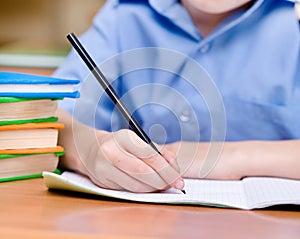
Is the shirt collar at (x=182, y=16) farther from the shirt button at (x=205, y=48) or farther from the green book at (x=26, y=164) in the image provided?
the green book at (x=26, y=164)

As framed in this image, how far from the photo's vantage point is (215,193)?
0.67 m

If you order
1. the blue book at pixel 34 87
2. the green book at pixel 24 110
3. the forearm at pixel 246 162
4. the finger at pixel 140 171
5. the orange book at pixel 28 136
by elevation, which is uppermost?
the blue book at pixel 34 87

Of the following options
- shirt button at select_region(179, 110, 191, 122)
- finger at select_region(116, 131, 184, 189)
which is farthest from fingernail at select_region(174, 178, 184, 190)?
shirt button at select_region(179, 110, 191, 122)

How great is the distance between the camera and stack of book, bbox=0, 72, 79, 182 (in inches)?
28.5

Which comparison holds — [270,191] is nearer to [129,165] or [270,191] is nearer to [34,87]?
[129,165]

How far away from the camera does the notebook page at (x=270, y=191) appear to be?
60 centimetres

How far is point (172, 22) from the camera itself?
3.72 ft

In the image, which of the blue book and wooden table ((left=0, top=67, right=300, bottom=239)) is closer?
wooden table ((left=0, top=67, right=300, bottom=239))

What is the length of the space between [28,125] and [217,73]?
493 millimetres

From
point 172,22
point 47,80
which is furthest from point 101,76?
point 172,22

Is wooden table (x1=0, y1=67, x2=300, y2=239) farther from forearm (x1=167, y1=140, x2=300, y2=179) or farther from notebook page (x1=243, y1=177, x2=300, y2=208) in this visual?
forearm (x1=167, y1=140, x2=300, y2=179)

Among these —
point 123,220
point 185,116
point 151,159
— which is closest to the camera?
point 123,220

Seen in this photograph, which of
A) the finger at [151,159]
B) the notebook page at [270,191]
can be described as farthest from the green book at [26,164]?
the notebook page at [270,191]

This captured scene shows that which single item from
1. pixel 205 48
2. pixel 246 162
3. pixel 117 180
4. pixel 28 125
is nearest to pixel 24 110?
pixel 28 125
